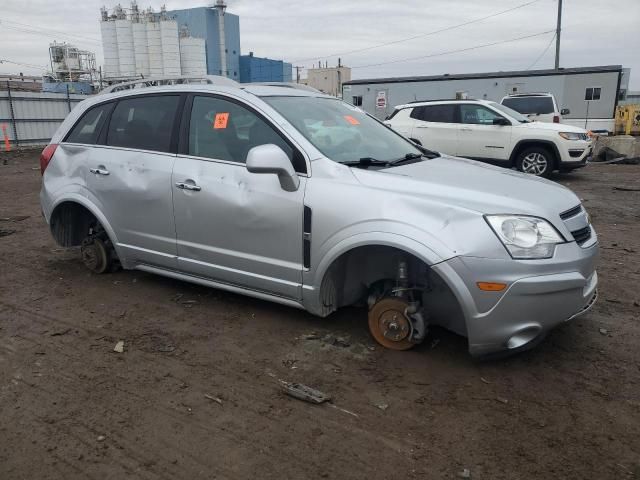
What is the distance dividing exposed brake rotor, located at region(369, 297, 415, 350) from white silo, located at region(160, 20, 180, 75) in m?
39.8

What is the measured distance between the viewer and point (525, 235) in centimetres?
294

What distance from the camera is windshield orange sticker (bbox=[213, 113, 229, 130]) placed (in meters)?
3.92

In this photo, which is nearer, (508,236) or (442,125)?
(508,236)

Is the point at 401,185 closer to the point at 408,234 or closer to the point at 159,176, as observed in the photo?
the point at 408,234

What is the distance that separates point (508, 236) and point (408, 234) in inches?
21.9

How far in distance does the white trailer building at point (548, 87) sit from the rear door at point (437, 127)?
44.0 feet

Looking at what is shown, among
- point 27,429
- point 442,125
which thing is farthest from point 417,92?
point 27,429

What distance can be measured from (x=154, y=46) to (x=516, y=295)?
4197 cm

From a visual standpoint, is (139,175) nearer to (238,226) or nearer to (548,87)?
(238,226)

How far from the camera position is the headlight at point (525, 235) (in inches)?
114

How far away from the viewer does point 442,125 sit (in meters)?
12.1

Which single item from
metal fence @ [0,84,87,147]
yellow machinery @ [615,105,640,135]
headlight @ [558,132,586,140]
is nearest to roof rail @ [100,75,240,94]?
headlight @ [558,132,586,140]

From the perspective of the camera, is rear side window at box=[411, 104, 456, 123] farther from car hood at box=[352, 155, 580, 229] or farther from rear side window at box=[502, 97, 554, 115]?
car hood at box=[352, 155, 580, 229]

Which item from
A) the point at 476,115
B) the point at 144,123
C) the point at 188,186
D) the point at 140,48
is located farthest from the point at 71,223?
the point at 140,48
